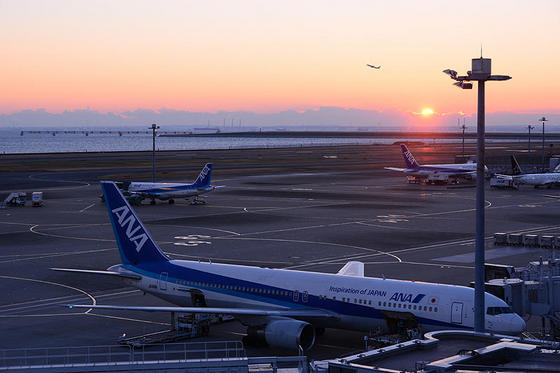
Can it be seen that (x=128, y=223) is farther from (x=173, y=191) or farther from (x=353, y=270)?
(x=173, y=191)

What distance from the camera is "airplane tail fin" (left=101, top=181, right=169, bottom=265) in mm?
41031

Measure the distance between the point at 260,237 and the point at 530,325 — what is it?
34880 mm

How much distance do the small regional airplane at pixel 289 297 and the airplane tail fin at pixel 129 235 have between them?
0.17 feet

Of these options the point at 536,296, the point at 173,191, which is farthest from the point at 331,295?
the point at 173,191

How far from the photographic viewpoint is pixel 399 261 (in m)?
61.0

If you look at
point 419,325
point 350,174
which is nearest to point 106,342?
point 419,325

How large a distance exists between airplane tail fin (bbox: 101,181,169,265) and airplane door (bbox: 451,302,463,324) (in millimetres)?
15421

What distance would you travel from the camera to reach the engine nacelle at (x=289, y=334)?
3412 centimetres

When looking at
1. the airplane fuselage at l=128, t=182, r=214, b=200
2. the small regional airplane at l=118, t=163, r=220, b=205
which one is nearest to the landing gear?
the small regional airplane at l=118, t=163, r=220, b=205

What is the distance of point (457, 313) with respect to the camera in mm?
33594

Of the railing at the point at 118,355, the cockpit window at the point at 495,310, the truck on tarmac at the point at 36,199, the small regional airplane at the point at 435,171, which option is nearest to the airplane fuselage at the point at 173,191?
the truck on tarmac at the point at 36,199

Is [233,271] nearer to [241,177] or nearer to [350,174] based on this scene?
[241,177]

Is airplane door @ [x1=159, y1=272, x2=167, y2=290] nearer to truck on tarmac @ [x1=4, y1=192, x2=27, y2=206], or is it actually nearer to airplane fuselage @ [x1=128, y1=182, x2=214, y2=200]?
airplane fuselage @ [x1=128, y1=182, x2=214, y2=200]

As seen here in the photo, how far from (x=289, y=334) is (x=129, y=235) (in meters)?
11.5
